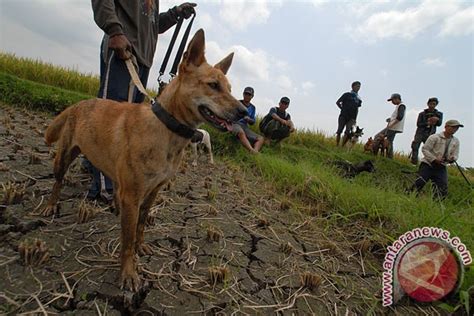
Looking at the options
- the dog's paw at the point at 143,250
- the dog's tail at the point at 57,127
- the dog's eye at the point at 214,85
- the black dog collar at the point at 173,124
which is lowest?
the dog's paw at the point at 143,250

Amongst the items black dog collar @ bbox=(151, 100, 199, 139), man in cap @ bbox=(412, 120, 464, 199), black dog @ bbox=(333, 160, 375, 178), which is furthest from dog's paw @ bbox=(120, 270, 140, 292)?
man in cap @ bbox=(412, 120, 464, 199)

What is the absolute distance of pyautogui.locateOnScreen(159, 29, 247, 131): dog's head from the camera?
2.10 metres

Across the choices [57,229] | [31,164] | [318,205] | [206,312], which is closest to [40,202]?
[57,229]

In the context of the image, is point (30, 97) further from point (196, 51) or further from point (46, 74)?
point (196, 51)

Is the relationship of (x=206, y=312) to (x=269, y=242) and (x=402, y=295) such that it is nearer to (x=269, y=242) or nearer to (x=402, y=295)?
(x=269, y=242)

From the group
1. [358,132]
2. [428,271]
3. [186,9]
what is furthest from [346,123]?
[428,271]

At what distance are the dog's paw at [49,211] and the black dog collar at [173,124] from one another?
149 centimetres

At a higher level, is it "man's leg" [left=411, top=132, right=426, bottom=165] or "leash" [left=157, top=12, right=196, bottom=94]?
"man's leg" [left=411, top=132, right=426, bottom=165]

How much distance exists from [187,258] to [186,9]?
269 centimetres

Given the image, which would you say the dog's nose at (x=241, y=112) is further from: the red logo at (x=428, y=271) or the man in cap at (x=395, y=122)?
the man in cap at (x=395, y=122)

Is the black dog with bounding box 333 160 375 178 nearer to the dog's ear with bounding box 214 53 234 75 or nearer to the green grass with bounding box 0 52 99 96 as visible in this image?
the dog's ear with bounding box 214 53 234 75

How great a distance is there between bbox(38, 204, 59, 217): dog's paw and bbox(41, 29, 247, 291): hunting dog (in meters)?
0.70

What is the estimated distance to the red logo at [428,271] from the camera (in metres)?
2.25

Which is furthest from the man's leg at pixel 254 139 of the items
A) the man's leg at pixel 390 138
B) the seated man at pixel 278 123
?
the man's leg at pixel 390 138
